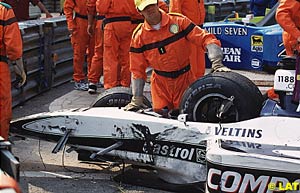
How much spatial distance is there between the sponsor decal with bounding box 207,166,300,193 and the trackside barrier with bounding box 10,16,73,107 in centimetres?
459

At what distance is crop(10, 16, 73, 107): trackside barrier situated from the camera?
9125 mm

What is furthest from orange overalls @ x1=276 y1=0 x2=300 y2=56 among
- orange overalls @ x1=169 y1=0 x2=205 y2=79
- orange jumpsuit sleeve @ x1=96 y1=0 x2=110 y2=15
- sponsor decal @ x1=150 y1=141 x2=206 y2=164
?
sponsor decal @ x1=150 y1=141 x2=206 y2=164

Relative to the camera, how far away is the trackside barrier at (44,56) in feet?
29.9

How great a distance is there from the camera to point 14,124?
6039 mm

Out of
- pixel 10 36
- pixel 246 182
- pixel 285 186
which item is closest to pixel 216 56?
pixel 246 182

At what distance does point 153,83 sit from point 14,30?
1.41 meters

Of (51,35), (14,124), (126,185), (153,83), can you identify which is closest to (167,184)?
(126,185)

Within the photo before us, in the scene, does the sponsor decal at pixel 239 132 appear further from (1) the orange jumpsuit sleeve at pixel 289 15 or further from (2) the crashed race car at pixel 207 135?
(1) the orange jumpsuit sleeve at pixel 289 15

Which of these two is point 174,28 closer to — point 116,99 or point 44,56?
point 116,99

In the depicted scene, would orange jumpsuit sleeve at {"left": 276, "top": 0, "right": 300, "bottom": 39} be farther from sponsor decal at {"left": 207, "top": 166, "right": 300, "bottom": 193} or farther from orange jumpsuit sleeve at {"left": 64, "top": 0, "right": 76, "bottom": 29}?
orange jumpsuit sleeve at {"left": 64, "top": 0, "right": 76, "bottom": 29}

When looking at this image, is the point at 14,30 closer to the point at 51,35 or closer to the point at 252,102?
the point at 252,102

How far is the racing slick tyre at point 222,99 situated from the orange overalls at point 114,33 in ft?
11.1

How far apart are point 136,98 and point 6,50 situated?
132cm

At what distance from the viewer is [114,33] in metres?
8.59
